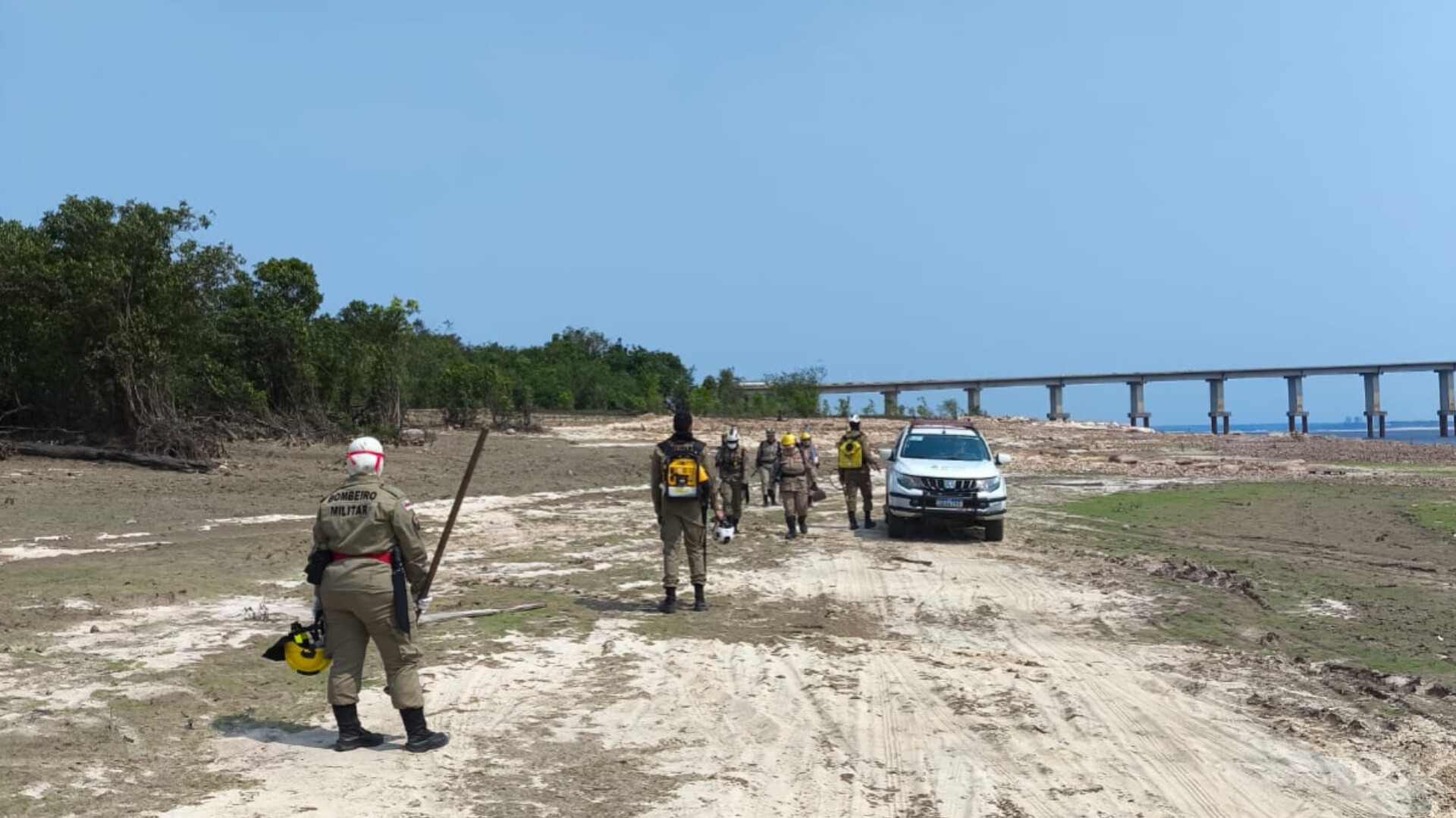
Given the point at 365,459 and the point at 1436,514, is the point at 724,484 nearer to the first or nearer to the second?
the point at 365,459

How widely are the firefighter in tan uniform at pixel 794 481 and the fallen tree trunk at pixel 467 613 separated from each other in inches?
258

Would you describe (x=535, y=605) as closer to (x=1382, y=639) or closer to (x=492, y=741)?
(x=492, y=741)

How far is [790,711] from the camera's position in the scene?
295 inches

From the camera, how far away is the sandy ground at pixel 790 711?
5871 millimetres

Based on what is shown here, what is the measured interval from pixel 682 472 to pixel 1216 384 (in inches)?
3751

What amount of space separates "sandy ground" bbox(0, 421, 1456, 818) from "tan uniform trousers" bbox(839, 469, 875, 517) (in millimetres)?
4573

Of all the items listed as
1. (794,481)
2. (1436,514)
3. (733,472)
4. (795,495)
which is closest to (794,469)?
(794,481)

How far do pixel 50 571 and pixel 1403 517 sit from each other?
20.8 m

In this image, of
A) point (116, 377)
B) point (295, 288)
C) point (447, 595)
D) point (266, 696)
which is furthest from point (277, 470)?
point (266, 696)

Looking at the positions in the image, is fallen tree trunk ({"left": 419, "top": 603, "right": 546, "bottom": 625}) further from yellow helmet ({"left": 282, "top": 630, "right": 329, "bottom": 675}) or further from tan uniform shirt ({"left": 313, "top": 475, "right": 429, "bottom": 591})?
tan uniform shirt ({"left": 313, "top": 475, "right": 429, "bottom": 591})

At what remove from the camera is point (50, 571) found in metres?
12.0

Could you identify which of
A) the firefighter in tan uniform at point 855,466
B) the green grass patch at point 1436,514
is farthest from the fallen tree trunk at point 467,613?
the green grass patch at point 1436,514

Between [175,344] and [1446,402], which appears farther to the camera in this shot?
[1446,402]

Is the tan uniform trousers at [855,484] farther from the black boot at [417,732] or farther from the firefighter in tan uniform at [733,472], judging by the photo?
the black boot at [417,732]
